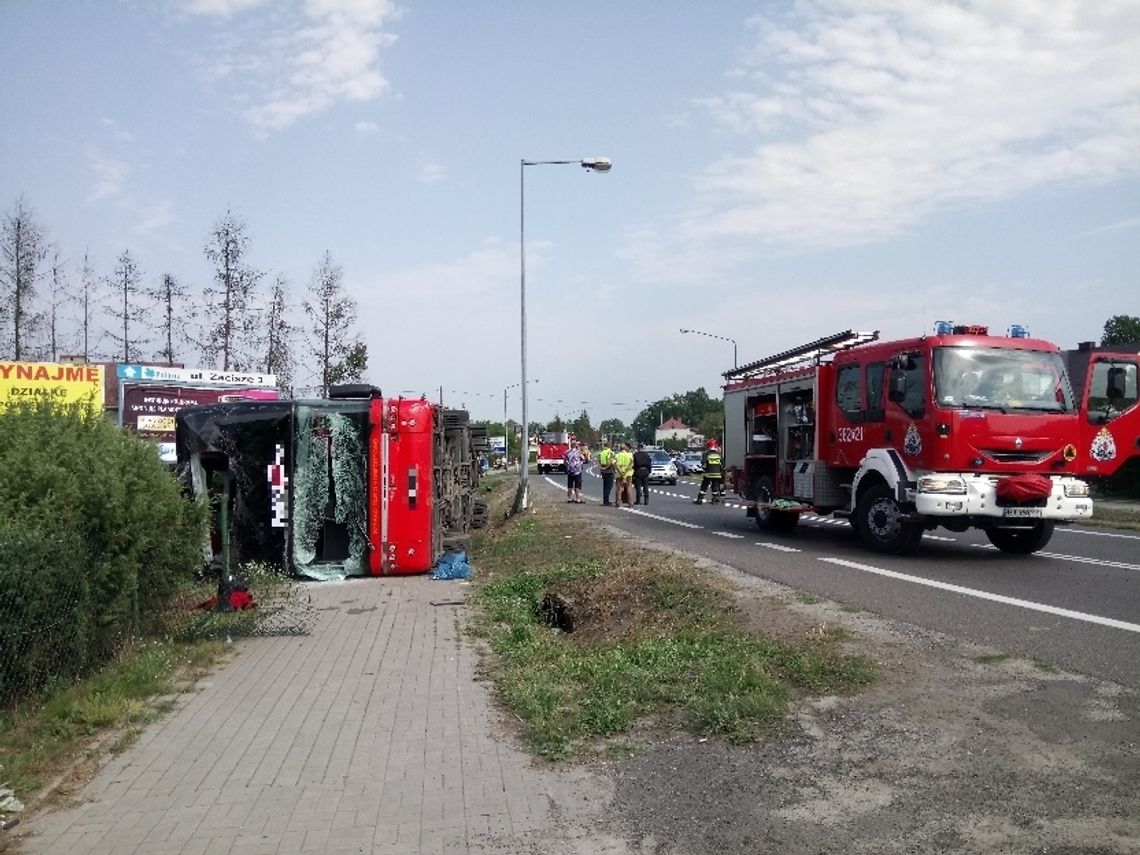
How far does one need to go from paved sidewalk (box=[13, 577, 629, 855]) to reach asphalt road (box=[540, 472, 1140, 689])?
3.96m

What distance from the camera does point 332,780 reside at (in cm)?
522

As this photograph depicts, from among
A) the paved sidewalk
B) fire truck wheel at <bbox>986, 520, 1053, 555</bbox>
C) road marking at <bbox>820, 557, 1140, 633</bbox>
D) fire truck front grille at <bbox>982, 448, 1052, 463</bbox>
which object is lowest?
the paved sidewalk

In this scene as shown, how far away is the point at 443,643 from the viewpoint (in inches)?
343

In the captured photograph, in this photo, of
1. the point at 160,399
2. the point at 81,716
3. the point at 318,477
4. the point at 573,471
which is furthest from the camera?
the point at 160,399

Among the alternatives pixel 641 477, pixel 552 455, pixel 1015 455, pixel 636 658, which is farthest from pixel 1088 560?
pixel 552 455

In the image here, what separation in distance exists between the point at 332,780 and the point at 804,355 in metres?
13.5

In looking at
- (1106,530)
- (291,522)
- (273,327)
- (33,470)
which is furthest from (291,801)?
(273,327)

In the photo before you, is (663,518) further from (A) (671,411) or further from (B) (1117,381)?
(A) (671,411)

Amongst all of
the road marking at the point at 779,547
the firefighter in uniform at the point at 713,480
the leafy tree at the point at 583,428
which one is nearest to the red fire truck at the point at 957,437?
the road marking at the point at 779,547

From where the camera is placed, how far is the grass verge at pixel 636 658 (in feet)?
19.6

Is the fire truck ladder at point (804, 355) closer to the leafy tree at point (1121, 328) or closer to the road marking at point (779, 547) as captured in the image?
the road marking at point (779, 547)

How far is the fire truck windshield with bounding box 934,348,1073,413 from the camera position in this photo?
512 inches

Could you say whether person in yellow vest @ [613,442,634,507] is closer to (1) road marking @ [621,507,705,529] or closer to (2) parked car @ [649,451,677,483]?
(1) road marking @ [621,507,705,529]

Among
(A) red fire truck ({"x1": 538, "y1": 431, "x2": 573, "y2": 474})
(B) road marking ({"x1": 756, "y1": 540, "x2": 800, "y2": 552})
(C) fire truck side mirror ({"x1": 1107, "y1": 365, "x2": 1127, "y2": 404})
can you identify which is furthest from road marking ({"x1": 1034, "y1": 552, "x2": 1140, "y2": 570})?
(A) red fire truck ({"x1": 538, "y1": 431, "x2": 573, "y2": 474})
